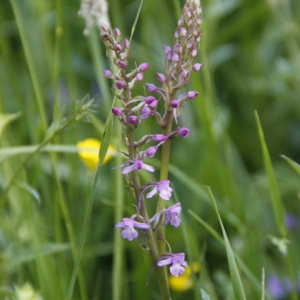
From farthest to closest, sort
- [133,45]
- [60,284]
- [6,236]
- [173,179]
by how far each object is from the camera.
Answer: [133,45] → [173,179] → [6,236] → [60,284]

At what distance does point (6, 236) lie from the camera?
161 centimetres

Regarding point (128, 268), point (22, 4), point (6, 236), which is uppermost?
point (22, 4)

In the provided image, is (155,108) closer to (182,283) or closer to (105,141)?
(105,141)

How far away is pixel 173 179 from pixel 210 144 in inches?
18.5

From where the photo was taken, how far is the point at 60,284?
1.36 metres

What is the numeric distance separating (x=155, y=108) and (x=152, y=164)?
711mm

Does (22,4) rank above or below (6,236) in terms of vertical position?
above

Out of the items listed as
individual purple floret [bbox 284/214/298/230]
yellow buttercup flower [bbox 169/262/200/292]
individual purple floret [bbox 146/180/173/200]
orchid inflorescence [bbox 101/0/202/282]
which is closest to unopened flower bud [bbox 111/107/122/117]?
orchid inflorescence [bbox 101/0/202/282]

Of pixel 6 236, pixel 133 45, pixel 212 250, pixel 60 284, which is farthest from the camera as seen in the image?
pixel 133 45

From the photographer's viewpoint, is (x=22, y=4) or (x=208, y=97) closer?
(x=208, y=97)

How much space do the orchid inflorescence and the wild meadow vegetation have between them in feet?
0.16

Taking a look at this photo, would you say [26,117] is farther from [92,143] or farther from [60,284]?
[60,284]

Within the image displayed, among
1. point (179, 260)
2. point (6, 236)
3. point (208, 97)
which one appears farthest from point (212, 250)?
point (179, 260)

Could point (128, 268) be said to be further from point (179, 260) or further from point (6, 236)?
point (179, 260)
